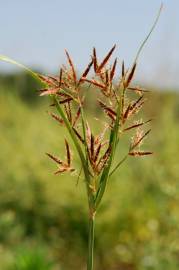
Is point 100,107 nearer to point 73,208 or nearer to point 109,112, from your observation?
point 109,112

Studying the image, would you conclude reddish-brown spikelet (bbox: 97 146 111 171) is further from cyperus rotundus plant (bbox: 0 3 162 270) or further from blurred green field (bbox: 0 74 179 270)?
blurred green field (bbox: 0 74 179 270)

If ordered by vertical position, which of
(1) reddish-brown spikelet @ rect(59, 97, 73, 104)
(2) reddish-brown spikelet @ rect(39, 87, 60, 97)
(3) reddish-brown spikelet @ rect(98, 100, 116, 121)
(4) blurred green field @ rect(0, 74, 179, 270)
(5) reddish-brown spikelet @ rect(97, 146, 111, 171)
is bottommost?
(4) blurred green field @ rect(0, 74, 179, 270)

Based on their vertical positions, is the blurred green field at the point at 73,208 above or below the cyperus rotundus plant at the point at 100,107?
below

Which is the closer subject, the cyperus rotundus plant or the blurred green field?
the cyperus rotundus plant

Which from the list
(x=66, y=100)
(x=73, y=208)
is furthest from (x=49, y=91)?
(x=73, y=208)

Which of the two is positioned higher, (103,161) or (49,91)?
(49,91)

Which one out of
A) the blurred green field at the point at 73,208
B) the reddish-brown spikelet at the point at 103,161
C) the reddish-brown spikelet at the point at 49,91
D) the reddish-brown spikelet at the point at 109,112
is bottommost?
the blurred green field at the point at 73,208

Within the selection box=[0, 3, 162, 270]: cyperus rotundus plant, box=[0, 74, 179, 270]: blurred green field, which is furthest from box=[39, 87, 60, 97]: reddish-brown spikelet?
box=[0, 74, 179, 270]: blurred green field

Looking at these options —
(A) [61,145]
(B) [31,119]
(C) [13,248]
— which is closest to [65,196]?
(A) [61,145]

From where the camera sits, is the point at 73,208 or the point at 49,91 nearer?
the point at 49,91

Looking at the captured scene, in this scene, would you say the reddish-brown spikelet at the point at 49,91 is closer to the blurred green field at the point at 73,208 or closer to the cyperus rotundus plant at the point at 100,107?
the cyperus rotundus plant at the point at 100,107

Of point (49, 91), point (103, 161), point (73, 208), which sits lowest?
point (73, 208)

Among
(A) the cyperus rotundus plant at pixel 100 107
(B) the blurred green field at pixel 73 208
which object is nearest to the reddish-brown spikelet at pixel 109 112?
(A) the cyperus rotundus plant at pixel 100 107
